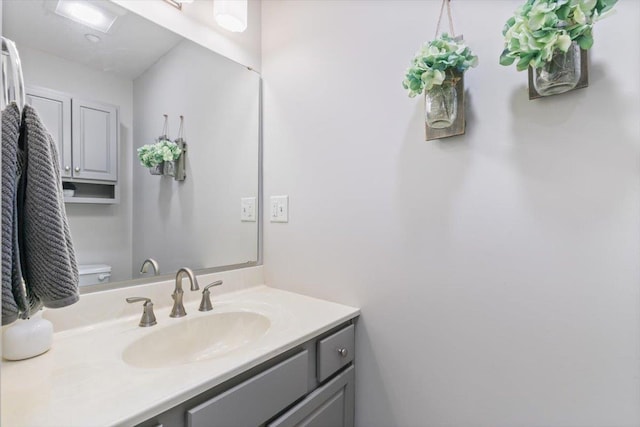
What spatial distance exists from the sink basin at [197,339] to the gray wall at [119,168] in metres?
0.27

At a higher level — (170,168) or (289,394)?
(170,168)

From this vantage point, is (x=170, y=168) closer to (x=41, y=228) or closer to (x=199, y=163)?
(x=199, y=163)

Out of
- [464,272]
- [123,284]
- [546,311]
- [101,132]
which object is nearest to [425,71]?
[464,272]

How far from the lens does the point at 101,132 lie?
101 centimetres

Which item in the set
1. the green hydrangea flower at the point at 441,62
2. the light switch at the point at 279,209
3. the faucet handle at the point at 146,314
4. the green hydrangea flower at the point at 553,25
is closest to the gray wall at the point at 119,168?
the faucet handle at the point at 146,314

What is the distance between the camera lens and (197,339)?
41.6 inches

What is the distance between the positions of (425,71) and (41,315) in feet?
4.11

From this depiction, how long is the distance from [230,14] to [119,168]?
0.75 meters

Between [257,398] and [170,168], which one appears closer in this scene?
[257,398]

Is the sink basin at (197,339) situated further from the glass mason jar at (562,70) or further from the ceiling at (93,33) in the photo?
the glass mason jar at (562,70)

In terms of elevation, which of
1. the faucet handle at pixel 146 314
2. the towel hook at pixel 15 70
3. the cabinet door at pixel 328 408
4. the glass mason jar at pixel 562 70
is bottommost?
the cabinet door at pixel 328 408

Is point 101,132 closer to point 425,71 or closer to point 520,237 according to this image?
point 425,71

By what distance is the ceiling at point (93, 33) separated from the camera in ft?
2.84

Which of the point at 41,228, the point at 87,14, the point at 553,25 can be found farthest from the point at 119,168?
the point at 553,25
